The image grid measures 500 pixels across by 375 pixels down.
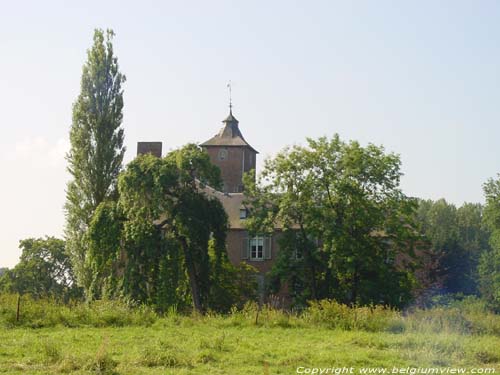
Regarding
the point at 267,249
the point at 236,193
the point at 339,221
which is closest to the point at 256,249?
the point at 267,249

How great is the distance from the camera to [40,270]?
59469 mm

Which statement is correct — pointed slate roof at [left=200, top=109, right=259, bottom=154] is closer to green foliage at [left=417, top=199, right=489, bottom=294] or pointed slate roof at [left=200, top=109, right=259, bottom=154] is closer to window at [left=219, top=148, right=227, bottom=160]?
window at [left=219, top=148, right=227, bottom=160]

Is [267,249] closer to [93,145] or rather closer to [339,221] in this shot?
[339,221]

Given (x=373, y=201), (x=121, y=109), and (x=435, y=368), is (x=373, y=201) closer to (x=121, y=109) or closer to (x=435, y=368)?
(x=121, y=109)

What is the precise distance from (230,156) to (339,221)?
27.4m

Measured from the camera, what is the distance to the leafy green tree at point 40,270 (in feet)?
193

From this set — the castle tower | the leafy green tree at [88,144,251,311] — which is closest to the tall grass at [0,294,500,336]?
the leafy green tree at [88,144,251,311]

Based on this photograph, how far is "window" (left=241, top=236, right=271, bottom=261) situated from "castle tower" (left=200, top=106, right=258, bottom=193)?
15715 mm

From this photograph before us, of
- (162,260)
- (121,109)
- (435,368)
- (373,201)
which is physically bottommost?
(435,368)

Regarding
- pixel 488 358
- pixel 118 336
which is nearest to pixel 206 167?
pixel 118 336

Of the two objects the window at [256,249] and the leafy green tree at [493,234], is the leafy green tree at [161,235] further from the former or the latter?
the leafy green tree at [493,234]

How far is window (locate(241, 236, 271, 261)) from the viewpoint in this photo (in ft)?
159

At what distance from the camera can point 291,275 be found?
131 ft

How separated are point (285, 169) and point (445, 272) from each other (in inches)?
1251
